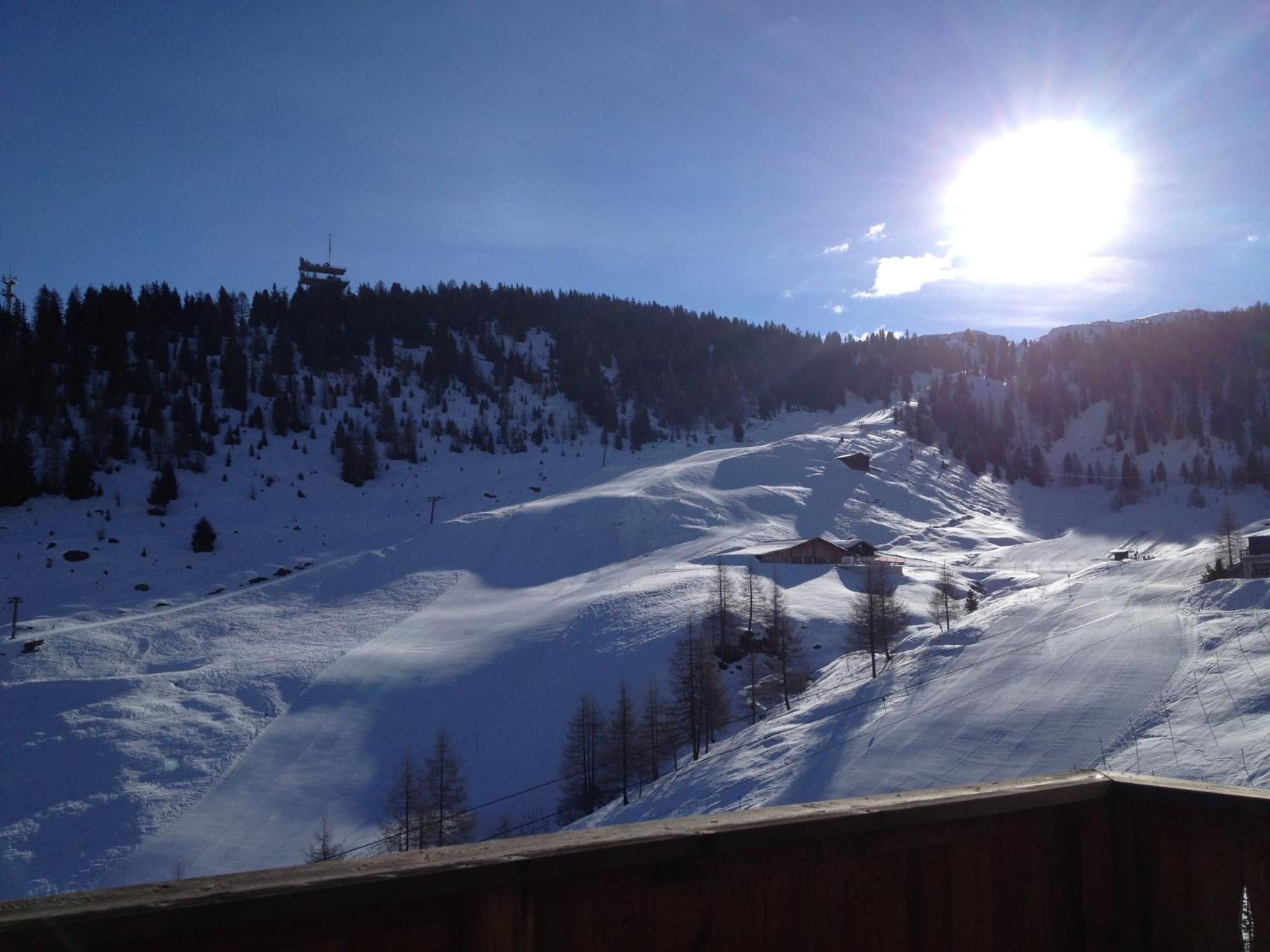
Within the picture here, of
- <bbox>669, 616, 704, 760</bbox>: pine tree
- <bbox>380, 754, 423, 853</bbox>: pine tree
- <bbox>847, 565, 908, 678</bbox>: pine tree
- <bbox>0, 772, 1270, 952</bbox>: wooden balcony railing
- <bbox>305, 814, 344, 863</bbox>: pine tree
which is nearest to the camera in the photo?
<bbox>0, 772, 1270, 952</bbox>: wooden balcony railing

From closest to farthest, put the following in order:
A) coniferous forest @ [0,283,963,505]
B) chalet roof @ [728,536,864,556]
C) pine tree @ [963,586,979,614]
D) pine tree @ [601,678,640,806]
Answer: pine tree @ [601,678,640,806], pine tree @ [963,586,979,614], chalet roof @ [728,536,864,556], coniferous forest @ [0,283,963,505]

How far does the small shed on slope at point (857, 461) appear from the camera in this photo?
373 feet

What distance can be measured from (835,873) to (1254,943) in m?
1.61

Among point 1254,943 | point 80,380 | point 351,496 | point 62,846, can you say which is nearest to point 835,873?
point 1254,943

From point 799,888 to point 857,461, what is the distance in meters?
116

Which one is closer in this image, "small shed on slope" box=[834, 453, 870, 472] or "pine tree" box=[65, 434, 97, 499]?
"pine tree" box=[65, 434, 97, 499]

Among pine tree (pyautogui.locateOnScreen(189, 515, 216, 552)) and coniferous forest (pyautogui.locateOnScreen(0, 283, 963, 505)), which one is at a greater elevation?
coniferous forest (pyautogui.locateOnScreen(0, 283, 963, 505))

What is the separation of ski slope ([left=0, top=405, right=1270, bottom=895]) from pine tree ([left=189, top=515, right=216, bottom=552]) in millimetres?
1582

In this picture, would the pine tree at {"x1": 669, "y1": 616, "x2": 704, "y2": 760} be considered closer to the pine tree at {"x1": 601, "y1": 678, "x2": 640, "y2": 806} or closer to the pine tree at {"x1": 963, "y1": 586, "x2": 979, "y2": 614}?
the pine tree at {"x1": 601, "y1": 678, "x2": 640, "y2": 806}

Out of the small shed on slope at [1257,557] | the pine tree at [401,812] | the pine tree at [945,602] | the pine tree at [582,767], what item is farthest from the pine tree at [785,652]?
the small shed on slope at [1257,557]

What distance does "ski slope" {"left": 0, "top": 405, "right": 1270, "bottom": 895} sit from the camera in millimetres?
28453

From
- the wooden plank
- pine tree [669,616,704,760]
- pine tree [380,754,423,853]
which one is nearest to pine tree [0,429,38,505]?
pine tree [380,754,423,853]

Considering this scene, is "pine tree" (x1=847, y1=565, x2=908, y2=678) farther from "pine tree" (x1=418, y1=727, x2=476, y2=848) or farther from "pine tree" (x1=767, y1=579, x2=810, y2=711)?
"pine tree" (x1=418, y1=727, x2=476, y2=848)

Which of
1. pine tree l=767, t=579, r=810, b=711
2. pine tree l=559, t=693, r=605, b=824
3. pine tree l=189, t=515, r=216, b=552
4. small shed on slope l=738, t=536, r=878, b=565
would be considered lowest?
pine tree l=559, t=693, r=605, b=824
